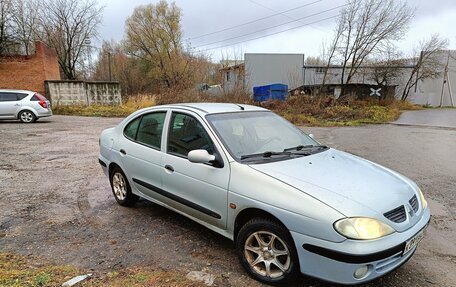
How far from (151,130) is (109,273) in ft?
6.21

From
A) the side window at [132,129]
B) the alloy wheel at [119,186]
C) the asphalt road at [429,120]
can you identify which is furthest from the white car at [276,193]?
the asphalt road at [429,120]

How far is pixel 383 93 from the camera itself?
93.7ft

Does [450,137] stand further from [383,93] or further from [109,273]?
[383,93]

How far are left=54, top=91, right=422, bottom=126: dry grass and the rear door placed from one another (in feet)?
19.4

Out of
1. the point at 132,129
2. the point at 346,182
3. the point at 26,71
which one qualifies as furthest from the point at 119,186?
the point at 26,71

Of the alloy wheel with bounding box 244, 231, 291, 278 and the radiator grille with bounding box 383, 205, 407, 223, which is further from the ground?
the radiator grille with bounding box 383, 205, 407, 223

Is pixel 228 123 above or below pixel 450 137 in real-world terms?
above

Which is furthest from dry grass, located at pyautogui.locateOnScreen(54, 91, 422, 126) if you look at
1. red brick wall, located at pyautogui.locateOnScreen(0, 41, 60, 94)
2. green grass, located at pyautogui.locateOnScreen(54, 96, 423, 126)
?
red brick wall, located at pyautogui.locateOnScreen(0, 41, 60, 94)

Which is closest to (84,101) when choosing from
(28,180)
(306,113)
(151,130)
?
(306,113)

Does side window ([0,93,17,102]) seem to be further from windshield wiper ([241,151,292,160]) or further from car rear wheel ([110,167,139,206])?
windshield wiper ([241,151,292,160])

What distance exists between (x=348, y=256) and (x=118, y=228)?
2.94 m

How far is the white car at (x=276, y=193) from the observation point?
2490mm

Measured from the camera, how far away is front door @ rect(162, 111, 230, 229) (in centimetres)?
324

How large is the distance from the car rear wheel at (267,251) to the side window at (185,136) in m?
0.97
